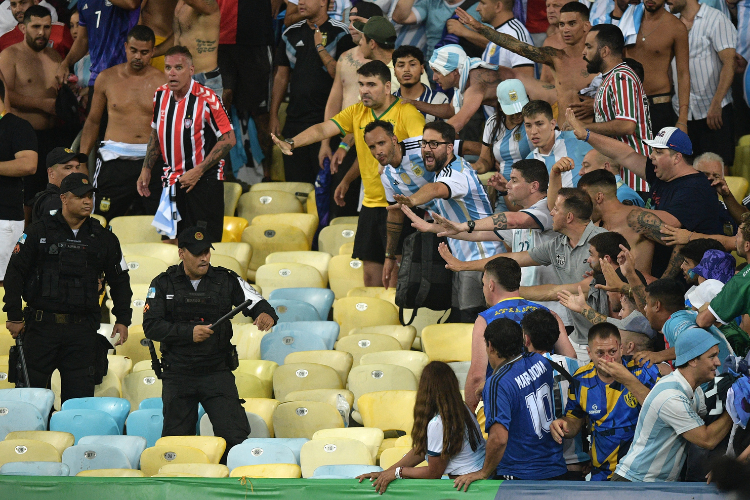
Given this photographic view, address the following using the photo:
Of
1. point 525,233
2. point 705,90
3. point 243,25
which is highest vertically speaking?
point 243,25

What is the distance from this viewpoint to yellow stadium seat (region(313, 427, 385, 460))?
19.2 feet

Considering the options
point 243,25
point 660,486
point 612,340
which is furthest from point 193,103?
point 660,486

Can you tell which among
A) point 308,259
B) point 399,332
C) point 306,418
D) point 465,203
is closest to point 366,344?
point 399,332

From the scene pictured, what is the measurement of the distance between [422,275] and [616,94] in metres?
1.78

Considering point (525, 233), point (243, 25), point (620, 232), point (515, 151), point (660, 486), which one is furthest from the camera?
point (243, 25)

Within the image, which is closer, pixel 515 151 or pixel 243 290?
pixel 243 290

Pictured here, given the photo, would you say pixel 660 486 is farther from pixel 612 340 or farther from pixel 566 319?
pixel 566 319

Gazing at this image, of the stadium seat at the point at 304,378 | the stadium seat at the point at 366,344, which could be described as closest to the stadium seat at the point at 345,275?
the stadium seat at the point at 366,344

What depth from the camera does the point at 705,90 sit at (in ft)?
28.3

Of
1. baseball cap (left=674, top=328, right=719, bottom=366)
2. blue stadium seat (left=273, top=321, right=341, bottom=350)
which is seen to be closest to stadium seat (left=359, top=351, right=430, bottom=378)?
blue stadium seat (left=273, top=321, right=341, bottom=350)

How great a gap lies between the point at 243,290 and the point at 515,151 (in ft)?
7.85

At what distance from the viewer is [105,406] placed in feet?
21.8

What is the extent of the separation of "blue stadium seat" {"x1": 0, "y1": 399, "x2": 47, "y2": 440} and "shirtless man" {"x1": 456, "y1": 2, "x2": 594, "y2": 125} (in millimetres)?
4138

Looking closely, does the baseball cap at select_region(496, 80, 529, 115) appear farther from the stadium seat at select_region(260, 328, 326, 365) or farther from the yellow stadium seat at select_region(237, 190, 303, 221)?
the yellow stadium seat at select_region(237, 190, 303, 221)
